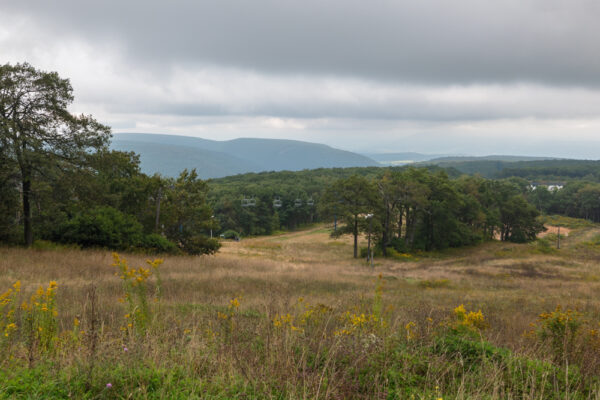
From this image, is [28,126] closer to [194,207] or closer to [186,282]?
[186,282]

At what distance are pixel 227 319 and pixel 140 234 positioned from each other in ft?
66.4

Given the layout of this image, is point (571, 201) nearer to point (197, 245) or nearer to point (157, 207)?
point (197, 245)

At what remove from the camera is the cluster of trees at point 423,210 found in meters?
48.4

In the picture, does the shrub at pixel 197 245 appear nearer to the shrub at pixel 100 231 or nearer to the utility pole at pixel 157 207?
the utility pole at pixel 157 207

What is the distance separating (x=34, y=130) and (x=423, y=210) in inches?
1918

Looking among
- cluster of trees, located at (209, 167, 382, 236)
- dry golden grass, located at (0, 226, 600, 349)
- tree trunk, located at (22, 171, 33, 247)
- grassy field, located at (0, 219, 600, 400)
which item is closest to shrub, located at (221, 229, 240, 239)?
cluster of trees, located at (209, 167, 382, 236)

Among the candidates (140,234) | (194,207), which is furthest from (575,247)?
(140,234)

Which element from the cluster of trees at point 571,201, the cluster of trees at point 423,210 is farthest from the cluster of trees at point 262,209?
the cluster of trees at point 571,201

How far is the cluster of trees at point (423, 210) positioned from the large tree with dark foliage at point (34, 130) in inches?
1221

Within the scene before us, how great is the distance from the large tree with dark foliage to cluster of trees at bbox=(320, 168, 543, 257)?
3102 centimetres

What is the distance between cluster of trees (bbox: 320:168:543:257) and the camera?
159ft

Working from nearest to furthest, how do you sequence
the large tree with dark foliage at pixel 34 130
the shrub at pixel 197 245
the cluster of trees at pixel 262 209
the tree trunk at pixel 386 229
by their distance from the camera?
the large tree with dark foliage at pixel 34 130
the shrub at pixel 197 245
the tree trunk at pixel 386 229
the cluster of trees at pixel 262 209

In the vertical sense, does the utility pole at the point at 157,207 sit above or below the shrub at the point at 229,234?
above

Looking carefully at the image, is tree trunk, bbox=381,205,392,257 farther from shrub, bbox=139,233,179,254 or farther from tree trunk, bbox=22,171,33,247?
tree trunk, bbox=22,171,33,247
